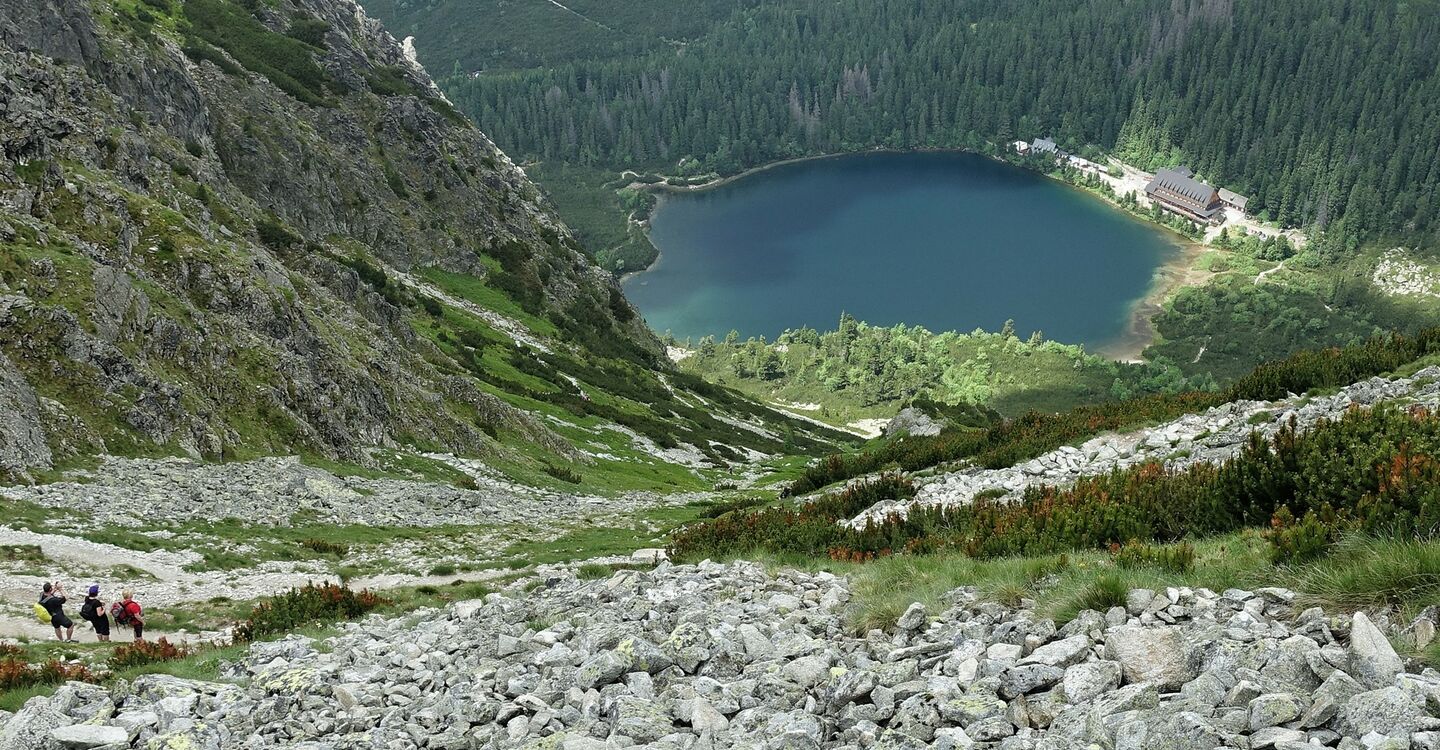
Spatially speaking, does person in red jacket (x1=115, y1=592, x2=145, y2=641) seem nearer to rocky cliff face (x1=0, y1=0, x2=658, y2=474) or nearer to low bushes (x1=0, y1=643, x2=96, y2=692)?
low bushes (x1=0, y1=643, x2=96, y2=692)

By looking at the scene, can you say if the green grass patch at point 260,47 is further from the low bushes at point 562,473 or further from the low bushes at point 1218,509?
the low bushes at point 1218,509

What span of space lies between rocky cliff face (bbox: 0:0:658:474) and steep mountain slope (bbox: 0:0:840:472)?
0.55 ft

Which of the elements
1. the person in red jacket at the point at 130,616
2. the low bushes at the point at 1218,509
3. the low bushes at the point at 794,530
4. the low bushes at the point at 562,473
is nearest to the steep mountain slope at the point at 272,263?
the low bushes at the point at 562,473

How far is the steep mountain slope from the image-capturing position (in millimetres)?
39781

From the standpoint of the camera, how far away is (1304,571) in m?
11.4

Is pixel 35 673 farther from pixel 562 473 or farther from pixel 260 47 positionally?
pixel 260 47

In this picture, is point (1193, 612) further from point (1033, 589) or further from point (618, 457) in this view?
point (618, 457)

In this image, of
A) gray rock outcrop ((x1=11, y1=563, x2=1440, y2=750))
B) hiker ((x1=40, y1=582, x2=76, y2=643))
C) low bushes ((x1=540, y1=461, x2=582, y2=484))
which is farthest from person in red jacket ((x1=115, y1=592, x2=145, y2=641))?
low bushes ((x1=540, y1=461, x2=582, y2=484))

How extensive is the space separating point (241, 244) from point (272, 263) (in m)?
2.58

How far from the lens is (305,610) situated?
71.5 feet

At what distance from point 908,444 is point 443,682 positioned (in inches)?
1330

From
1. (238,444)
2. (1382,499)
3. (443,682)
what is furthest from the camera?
(238,444)

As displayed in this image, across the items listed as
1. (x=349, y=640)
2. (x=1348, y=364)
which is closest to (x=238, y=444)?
(x=349, y=640)

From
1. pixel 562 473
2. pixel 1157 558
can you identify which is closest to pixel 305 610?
pixel 1157 558
